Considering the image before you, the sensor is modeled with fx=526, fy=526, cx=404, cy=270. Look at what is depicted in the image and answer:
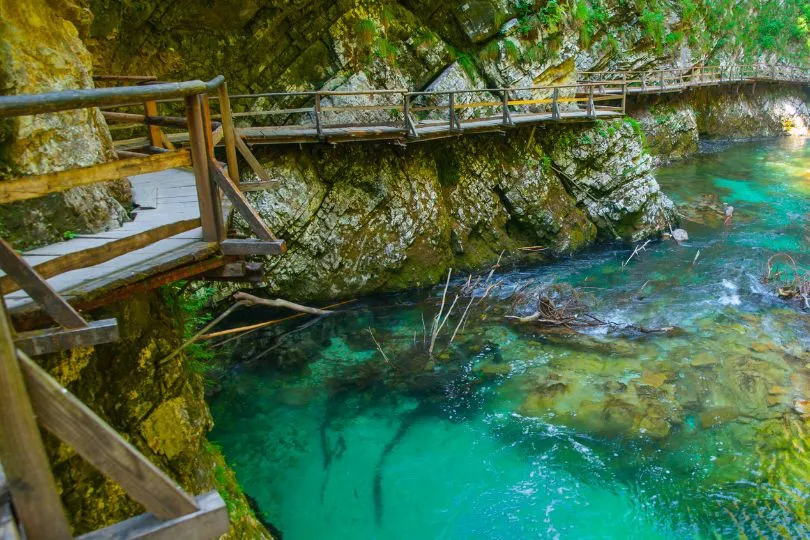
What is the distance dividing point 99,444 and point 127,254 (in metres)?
2.22

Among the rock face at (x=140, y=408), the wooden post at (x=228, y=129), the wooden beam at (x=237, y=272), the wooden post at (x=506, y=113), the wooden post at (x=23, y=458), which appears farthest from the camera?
the wooden post at (x=506, y=113)

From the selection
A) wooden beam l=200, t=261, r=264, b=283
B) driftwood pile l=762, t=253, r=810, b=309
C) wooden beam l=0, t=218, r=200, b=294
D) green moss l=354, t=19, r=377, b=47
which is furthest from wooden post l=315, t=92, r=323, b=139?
driftwood pile l=762, t=253, r=810, b=309

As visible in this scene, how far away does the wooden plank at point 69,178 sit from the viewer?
2836mm

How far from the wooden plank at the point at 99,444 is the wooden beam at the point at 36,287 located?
28.7 inches

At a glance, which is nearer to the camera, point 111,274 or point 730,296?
point 111,274

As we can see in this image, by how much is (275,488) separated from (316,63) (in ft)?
33.3

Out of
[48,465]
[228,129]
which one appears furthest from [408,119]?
[48,465]

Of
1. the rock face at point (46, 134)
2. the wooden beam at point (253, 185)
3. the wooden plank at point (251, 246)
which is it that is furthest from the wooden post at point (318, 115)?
the wooden plank at point (251, 246)

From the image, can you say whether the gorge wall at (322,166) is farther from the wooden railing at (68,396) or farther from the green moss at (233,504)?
the wooden railing at (68,396)

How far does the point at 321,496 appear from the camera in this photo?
7.56m

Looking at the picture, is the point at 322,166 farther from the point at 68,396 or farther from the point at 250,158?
the point at 68,396

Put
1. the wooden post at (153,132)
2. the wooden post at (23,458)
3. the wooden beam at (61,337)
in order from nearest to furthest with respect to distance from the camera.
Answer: the wooden post at (23,458), the wooden beam at (61,337), the wooden post at (153,132)

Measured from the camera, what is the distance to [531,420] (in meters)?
8.90

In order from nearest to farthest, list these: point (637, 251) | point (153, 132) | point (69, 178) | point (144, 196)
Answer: point (69, 178) < point (144, 196) < point (153, 132) < point (637, 251)
